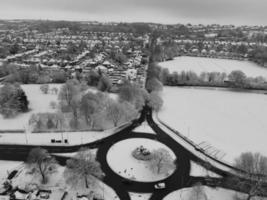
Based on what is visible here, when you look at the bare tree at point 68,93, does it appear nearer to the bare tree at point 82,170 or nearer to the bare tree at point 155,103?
the bare tree at point 155,103

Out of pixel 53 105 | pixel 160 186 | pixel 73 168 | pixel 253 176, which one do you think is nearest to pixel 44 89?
pixel 53 105

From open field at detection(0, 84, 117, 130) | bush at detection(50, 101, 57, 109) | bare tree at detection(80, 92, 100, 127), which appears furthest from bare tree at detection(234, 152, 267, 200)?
bush at detection(50, 101, 57, 109)

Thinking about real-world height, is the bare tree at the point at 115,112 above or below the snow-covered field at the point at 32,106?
above

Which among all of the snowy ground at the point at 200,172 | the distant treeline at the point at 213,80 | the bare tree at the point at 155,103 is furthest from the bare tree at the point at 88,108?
the distant treeline at the point at 213,80

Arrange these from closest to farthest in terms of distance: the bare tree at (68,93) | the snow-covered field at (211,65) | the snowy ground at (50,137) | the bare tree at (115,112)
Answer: the snowy ground at (50,137) < the bare tree at (115,112) < the bare tree at (68,93) < the snow-covered field at (211,65)

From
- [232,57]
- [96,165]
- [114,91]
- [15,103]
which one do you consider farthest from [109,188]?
[232,57]

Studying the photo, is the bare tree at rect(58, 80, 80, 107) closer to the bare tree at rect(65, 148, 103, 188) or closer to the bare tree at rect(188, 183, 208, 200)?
the bare tree at rect(65, 148, 103, 188)

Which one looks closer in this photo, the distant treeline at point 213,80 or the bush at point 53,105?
the bush at point 53,105
